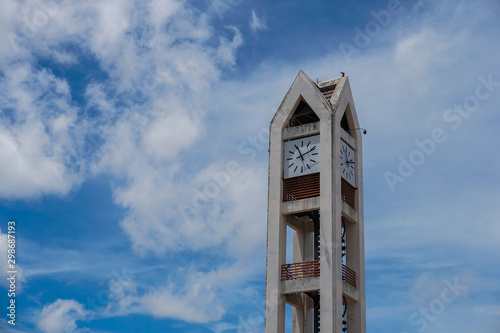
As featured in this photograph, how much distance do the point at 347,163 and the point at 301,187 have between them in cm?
358

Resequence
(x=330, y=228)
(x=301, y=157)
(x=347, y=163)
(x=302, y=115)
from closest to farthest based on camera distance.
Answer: (x=330, y=228), (x=301, y=157), (x=347, y=163), (x=302, y=115)

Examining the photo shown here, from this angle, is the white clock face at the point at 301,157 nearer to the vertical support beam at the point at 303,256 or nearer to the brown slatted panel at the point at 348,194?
the brown slatted panel at the point at 348,194

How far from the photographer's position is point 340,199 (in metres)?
41.3

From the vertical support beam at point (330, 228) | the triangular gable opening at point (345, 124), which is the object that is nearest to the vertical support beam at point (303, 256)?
the vertical support beam at point (330, 228)

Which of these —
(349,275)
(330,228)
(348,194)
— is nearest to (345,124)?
(348,194)

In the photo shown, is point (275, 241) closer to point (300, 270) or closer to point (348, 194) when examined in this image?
point (300, 270)

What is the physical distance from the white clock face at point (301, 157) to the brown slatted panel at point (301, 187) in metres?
0.29

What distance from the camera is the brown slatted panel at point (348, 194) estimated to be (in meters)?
42.8

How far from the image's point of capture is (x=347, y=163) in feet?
143

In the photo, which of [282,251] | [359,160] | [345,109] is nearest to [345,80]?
[345,109]

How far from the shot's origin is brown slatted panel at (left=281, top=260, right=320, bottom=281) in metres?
40.0

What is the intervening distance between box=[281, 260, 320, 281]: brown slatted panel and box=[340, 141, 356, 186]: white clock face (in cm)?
589

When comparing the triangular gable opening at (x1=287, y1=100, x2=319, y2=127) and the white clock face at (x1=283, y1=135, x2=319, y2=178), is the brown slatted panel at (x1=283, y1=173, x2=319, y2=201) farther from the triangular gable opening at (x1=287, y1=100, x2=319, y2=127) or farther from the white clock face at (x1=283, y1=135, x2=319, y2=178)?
the triangular gable opening at (x1=287, y1=100, x2=319, y2=127)

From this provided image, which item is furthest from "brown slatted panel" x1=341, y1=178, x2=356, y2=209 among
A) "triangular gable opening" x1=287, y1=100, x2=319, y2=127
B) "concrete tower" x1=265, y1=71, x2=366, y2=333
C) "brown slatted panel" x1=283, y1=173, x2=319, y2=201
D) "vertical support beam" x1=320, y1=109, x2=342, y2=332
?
"triangular gable opening" x1=287, y1=100, x2=319, y2=127
